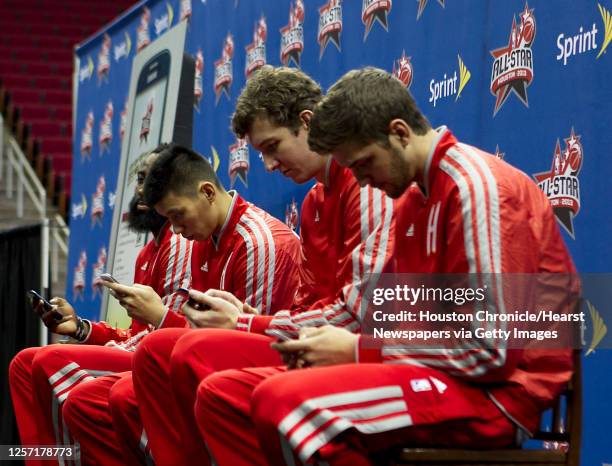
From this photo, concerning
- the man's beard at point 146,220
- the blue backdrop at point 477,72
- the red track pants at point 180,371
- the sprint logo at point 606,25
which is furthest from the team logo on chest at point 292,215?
the sprint logo at point 606,25

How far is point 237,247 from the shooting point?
8.70 feet

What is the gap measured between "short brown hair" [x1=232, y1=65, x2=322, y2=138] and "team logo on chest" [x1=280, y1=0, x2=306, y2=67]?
1.41 meters

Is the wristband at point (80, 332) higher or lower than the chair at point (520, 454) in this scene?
lower

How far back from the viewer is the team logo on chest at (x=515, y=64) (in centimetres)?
256

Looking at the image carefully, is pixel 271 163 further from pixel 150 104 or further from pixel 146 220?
pixel 150 104

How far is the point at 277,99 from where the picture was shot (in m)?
2.29

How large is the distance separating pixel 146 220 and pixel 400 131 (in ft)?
5.74

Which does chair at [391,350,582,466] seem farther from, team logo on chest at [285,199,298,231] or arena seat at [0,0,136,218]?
arena seat at [0,0,136,218]

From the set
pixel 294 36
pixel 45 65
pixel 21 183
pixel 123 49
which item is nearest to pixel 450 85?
pixel 294 36

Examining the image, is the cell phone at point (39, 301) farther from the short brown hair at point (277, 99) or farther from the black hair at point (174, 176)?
the short brown hair at point (277, 99)

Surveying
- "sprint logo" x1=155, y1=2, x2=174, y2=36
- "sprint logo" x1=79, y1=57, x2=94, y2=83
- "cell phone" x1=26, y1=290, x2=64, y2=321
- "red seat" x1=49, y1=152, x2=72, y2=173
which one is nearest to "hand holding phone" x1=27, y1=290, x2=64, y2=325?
"cell phone" x1=26, y1=290, x2=64, y2=321

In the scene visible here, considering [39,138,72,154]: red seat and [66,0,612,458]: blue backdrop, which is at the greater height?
[39,138,72,154]: red seat

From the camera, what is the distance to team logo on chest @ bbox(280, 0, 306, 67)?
3744 mm

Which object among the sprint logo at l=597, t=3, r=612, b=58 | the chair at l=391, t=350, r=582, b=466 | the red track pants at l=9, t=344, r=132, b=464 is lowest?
the red track pants at l=9, t=344, r=132, b=464
